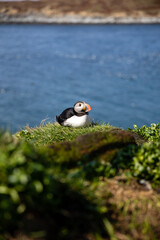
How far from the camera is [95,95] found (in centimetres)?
2152

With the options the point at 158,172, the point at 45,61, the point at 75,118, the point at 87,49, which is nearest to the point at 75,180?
the point at 158,172

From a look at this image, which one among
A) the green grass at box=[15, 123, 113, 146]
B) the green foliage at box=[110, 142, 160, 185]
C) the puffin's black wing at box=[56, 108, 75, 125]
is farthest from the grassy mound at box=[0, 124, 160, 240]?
the puffin's black wing at box=[56, 108, 75, 125]

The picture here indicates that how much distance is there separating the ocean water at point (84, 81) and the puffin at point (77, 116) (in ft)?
2.48

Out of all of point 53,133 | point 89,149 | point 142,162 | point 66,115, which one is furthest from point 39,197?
point 66,115

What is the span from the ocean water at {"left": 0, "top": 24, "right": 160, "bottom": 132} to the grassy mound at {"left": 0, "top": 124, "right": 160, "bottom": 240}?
4.23 metres

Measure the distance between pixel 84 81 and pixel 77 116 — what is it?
59.6 feet

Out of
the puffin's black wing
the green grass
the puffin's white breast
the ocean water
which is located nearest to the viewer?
the green grass

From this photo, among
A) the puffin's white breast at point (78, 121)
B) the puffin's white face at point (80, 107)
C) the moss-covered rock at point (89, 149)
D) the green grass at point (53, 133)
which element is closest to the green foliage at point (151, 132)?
the green grass at point (53, 133)

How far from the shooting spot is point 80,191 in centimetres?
304

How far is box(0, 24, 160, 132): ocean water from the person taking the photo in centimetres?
1922

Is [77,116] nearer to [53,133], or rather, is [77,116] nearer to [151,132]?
[53,133]

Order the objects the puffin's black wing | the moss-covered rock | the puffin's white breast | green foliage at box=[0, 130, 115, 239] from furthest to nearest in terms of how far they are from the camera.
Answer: the puffin's black wing, the puffin's white breast, the moss-covered rock, green foliage at box=[0, 130, 115, 239]

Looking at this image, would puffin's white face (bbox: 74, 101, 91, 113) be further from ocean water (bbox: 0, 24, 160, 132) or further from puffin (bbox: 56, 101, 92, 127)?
ocean water (bbox: 0, 24, 160, 132)

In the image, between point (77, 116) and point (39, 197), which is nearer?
point (39, 197)
